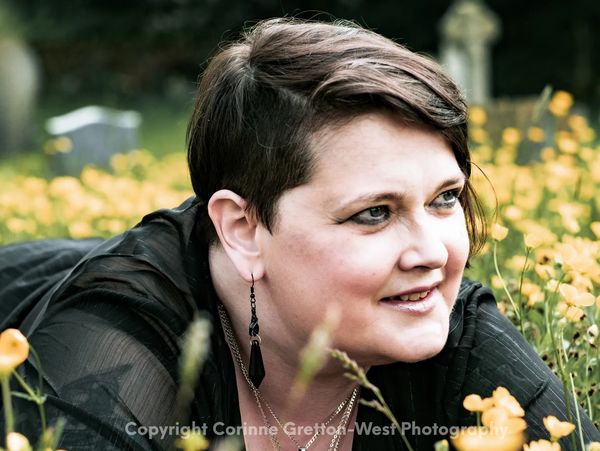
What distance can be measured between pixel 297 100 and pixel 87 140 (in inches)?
230

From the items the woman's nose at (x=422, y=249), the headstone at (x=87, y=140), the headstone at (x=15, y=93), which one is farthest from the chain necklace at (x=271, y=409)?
the headstone at (x=15, y=93)

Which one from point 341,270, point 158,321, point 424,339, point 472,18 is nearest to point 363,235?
point 341,270

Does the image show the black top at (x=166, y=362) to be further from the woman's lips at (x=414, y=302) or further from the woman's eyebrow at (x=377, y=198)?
the woman's eyebrow at (x=377, y=198)

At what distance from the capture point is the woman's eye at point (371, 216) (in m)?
1.94

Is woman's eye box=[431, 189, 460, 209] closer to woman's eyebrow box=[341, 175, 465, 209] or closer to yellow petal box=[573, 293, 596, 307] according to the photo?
woman's eyebrow box=[341, 175, 465, 209]

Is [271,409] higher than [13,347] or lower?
lower

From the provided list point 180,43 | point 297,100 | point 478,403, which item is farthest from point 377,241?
point 180,43

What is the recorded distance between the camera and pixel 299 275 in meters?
1.97

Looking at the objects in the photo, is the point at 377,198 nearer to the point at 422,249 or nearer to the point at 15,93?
the point at 422,249

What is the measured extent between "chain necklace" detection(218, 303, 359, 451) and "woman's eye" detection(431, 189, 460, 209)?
0.59m

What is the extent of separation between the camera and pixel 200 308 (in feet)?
7.47

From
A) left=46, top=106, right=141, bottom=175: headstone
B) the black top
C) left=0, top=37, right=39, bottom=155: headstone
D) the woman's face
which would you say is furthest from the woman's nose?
left=0, top=37, right=39, bottom=155: headstone

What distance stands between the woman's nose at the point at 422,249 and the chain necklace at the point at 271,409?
1.83ft

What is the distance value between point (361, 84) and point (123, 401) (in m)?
0.76
